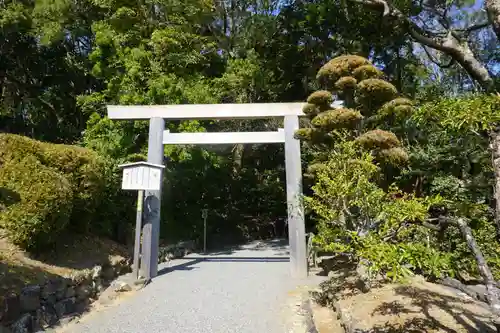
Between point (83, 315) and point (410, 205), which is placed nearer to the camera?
point (410, 205)

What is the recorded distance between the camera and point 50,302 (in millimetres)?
4293

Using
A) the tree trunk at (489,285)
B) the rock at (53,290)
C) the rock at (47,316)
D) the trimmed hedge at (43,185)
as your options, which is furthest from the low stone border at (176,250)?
the tree trunk at (489,285)

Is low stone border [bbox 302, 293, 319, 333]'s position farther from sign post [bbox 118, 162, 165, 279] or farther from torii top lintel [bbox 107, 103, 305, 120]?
torii top lintel [bbox 107, 103, 305, 120]

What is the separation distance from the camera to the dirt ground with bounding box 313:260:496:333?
339 centimetres

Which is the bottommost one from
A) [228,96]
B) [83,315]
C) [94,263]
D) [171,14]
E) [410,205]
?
[83,315]

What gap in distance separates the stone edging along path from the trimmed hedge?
34.7 inches

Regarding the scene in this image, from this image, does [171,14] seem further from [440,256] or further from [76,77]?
[440,256]

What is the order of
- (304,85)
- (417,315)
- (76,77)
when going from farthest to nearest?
(76,77) < (304,85) < (417,315)

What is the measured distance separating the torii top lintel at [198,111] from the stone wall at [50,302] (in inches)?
124

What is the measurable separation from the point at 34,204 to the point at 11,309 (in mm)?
1653

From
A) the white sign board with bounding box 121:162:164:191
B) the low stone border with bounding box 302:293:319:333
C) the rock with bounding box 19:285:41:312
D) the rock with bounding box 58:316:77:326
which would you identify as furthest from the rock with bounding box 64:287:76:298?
the low stone border with bounding box 302:293:319:333

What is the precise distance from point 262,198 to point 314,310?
1115 centimetres

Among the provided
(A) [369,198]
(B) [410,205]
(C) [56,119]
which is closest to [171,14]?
(C) [56,119]

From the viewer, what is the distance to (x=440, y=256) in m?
2.47
